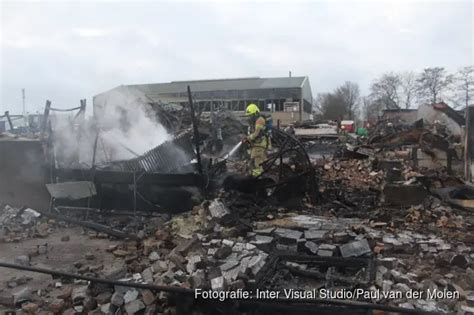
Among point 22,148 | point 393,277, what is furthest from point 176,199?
point 393,277

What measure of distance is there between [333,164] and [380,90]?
149ft

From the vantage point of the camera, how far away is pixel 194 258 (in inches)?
213

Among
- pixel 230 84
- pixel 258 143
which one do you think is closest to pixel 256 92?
pixel 230 84

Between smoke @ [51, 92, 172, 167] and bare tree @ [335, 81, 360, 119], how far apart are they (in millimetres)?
50275

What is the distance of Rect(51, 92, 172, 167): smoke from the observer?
961 cm

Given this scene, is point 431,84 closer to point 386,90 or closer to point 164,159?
point 386,90

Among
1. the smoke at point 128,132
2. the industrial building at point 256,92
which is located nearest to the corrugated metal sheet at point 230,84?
the industrial building at point 256,92

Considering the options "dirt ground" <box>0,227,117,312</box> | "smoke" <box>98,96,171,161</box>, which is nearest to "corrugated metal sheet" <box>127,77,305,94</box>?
"smoke" <box>98,96,171,161</box>

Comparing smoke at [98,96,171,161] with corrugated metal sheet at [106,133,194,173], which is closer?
corrugated metal sheet at [106,133,194,173]

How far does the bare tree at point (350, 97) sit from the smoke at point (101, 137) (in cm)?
5027

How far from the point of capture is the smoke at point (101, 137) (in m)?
9.61

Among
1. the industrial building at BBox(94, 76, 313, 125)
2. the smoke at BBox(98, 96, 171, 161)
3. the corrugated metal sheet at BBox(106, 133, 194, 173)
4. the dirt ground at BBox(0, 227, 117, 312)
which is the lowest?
the dirt ground at BBox(0, 227, 117, 312)

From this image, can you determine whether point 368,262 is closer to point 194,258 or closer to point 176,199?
point 194,258

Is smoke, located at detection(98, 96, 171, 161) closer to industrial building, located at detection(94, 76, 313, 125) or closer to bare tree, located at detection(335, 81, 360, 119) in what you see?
industrial building, located at detection(94, 76, 313, 125)
